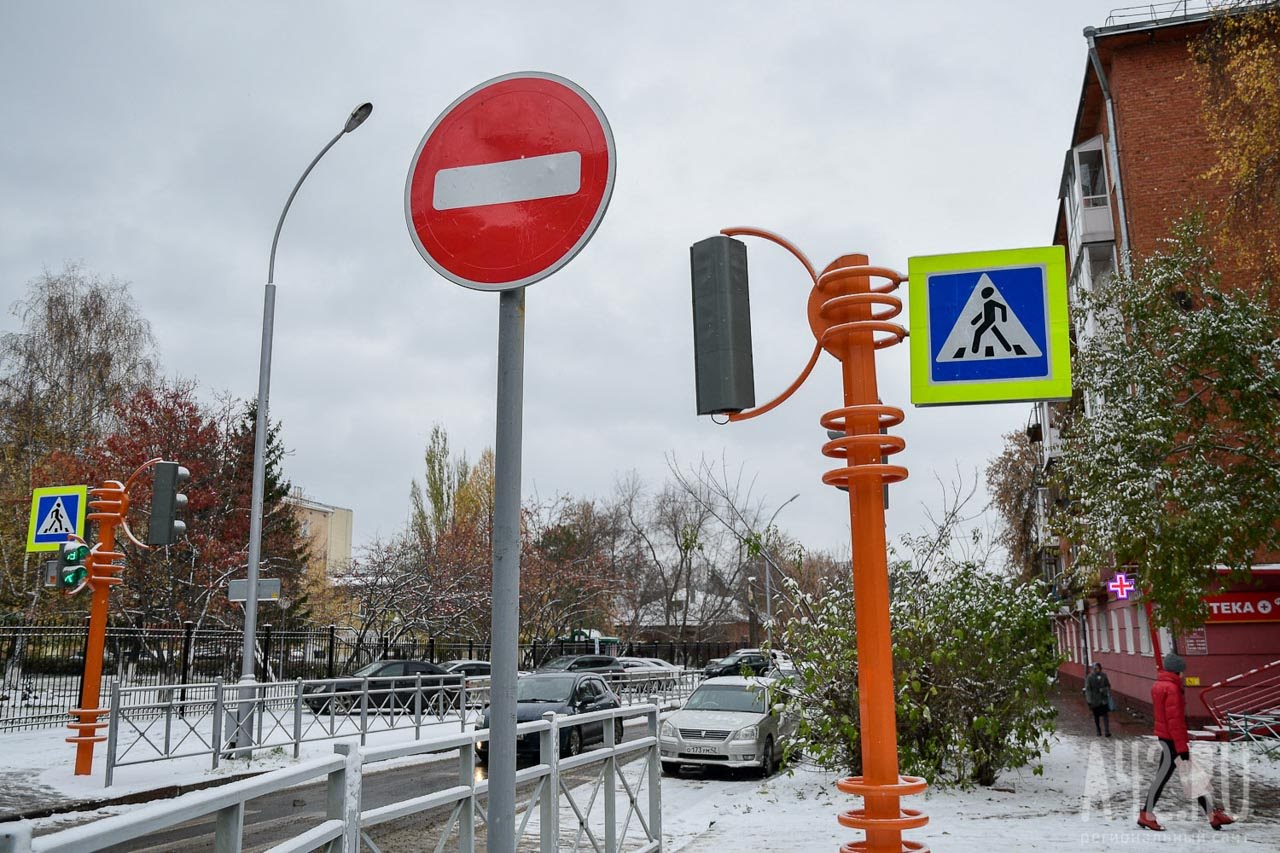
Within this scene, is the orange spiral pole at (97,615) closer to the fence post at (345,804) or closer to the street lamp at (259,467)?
the street lamp at (259,467)

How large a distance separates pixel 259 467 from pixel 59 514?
319 centimetres

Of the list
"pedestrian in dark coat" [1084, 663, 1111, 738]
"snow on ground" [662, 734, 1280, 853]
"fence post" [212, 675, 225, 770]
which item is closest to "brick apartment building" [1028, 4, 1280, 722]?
"pedestrian in dark coat" [1084, 663, 1111, 738]

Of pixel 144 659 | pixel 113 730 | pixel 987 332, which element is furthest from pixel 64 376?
pixel 987 332

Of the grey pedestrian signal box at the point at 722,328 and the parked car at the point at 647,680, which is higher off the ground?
the grey pedestrian signal box at the point at 722,328

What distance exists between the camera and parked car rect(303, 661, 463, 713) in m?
21.8

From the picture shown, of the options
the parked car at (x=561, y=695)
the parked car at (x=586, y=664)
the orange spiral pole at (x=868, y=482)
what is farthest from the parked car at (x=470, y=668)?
the orange spiral pole at (x=868, y=482)

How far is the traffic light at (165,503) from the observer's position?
14820mm

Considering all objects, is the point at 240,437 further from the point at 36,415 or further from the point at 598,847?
the point at 598,847

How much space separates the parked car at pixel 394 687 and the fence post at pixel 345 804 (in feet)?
56.8

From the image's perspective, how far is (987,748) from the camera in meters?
12.3

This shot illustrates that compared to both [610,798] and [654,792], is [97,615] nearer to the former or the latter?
[654,792]

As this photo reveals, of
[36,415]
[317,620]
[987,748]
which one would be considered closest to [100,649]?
[987,748]

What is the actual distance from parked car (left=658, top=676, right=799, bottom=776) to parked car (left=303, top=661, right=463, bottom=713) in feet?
23.7

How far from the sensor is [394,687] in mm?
21453
